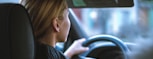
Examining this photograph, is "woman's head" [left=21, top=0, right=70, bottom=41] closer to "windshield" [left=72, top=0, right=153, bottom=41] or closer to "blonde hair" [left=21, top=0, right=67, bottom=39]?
"blonde hair" [left=21, top=0, right=67, bottom=39]

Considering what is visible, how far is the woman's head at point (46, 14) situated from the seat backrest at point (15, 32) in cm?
13

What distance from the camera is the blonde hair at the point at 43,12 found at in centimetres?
129

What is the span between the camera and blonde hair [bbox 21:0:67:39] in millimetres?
1287

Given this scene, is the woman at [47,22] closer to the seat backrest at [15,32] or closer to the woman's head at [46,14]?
the woman's head at [46,14]

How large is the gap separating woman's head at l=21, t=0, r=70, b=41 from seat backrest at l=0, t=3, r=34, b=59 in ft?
0.43

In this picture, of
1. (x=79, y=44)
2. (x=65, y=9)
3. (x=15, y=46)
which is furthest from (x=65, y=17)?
(x=79, y=44)

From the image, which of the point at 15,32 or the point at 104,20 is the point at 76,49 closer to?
the point at 104,20

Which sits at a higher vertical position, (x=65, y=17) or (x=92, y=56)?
(x=65, y=17)

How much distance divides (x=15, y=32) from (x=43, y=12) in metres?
0.19

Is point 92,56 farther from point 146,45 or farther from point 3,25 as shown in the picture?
point 146,45

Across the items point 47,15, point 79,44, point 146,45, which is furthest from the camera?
point 79,44

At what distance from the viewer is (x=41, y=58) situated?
1263 millimetres

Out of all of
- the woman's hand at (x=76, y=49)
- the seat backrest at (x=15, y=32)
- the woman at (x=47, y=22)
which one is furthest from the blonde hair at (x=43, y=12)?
the woman's hand at (x=76, y=49)

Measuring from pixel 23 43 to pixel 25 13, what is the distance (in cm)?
12
